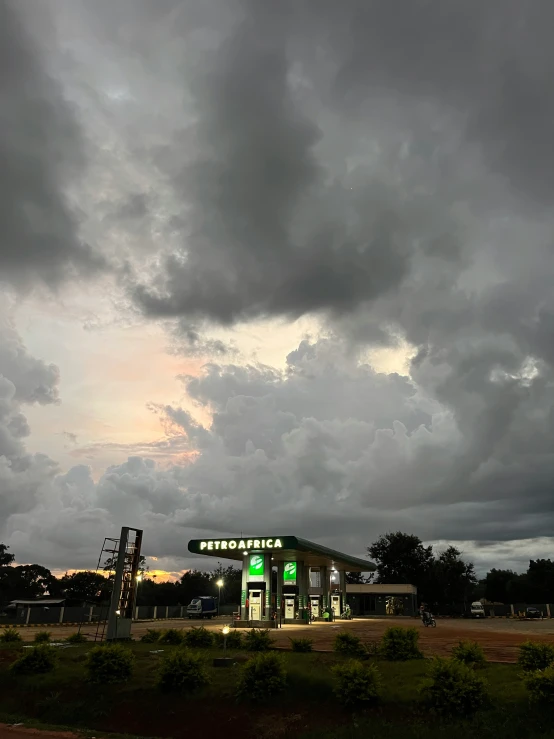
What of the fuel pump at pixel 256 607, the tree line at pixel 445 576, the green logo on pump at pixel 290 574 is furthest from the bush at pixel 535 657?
the tree line at pixel 445 576

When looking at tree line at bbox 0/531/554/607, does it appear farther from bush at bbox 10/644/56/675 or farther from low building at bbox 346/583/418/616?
bush at bbox 10/644/56/675

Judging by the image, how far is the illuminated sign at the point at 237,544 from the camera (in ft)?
158

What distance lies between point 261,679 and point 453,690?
18.5 feet

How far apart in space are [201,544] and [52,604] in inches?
1543

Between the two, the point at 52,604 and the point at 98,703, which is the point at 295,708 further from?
the point at 52,604

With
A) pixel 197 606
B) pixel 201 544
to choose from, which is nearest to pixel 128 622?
pixel 201 544

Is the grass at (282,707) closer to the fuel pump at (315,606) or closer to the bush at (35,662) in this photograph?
the bush at (35,662)

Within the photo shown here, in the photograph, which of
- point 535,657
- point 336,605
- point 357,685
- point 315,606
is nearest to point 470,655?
point 535,657

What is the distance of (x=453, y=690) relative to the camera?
48.4 feet

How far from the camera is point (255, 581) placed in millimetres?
50938

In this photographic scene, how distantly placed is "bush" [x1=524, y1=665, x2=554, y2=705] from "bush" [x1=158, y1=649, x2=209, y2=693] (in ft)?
31.8

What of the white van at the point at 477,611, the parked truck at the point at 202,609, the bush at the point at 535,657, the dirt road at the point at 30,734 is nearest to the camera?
the dirt road at the point at 30,734

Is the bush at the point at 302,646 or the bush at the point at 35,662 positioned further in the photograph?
the bush at the point at 302,646

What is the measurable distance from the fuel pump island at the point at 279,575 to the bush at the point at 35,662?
89.4 feet
